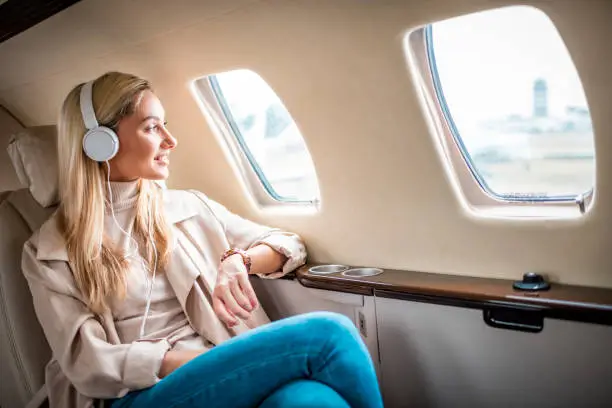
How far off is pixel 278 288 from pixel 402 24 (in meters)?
1.27

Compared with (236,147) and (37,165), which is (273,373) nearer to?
(37,165)

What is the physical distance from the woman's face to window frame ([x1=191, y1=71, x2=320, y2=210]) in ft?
2.13

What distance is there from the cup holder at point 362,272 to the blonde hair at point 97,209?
716 millimetres

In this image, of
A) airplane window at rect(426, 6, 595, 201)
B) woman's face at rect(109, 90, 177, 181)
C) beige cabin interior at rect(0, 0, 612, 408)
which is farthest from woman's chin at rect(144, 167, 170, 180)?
airplane window at rect(426, 6, 595, 201)

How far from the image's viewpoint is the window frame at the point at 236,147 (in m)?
2.79

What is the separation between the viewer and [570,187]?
76.9 inches

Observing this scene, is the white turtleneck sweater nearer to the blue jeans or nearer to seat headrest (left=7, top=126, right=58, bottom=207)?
seat headrest (left=7, top=126, right=58, bottom=207)

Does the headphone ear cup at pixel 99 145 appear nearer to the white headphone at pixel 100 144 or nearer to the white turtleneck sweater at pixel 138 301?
the white headphone at pixel 100 144

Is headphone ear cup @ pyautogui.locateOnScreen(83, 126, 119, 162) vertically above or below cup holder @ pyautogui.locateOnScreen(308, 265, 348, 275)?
above

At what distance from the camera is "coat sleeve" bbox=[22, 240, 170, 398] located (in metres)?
1.77

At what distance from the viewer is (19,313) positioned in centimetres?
204

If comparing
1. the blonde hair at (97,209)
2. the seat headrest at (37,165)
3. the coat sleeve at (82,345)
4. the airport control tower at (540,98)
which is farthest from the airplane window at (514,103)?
the seat headrest at (37,165)

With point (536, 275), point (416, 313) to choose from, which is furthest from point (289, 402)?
point (536, 275)

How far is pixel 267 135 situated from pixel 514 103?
1.22 meters
